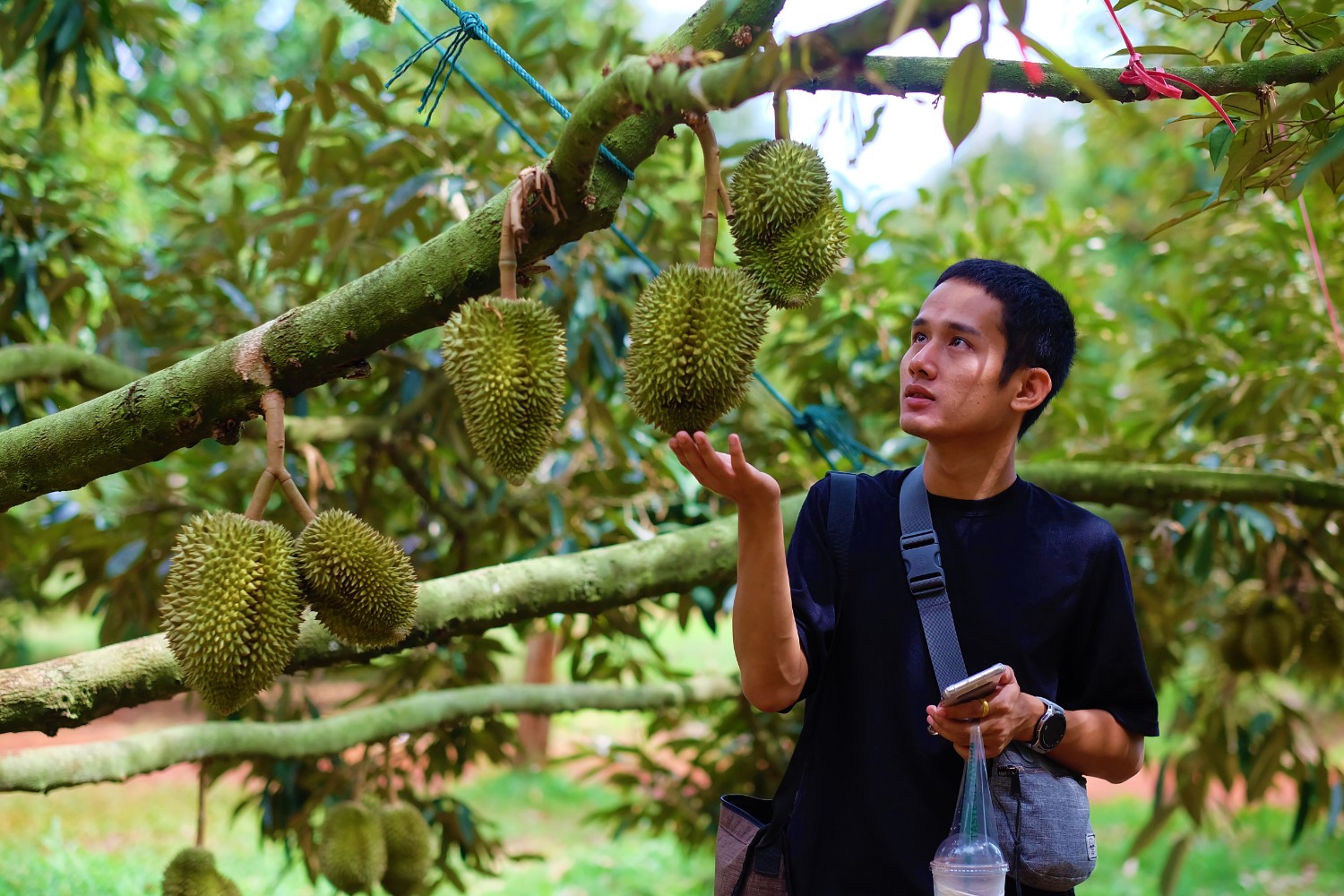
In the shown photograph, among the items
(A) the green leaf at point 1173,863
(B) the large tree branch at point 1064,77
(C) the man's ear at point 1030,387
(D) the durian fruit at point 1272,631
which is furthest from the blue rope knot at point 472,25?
(A) the green leaf at point 1173,863

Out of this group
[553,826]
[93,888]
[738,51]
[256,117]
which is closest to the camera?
[738,51]

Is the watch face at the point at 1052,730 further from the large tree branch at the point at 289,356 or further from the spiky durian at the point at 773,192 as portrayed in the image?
the large tree branch at the point at 289,356

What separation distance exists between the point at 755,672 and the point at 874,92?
689mm

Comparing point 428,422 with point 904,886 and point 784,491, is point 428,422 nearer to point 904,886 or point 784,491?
point 784,491

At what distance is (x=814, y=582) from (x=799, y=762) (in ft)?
0.80

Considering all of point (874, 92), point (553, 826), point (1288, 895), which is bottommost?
point (1288, 895)

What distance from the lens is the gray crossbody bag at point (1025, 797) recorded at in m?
1.33

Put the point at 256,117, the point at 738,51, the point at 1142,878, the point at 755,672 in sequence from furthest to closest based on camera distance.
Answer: the point at 1142,878 < the point at 256,117 < the point at 755,672 < the point at 738,51

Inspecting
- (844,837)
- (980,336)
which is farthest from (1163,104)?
(844,837)

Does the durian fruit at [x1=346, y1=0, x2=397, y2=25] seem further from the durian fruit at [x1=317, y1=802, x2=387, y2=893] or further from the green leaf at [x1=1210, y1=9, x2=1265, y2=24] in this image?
the durian fruit at [x1=317, y1=802, x2=387, y2=893]

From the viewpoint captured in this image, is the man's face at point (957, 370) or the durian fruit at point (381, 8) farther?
the durian fruit at point (381, 8)

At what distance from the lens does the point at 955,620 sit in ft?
4.77

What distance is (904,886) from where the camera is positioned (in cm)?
136

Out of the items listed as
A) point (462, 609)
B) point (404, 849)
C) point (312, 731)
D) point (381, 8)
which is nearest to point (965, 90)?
point (381, 8)
